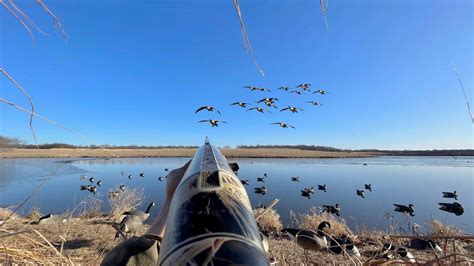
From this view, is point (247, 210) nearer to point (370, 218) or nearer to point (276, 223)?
point (276, 223)

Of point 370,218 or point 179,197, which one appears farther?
point 370,218

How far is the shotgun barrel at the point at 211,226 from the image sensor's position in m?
0.60

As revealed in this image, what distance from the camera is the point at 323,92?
941cm

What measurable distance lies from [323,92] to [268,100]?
86.8 inches

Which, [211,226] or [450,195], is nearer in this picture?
[211,226]

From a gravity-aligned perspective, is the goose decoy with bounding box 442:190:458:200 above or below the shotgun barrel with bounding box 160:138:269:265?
below

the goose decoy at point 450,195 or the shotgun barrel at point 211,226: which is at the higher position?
the shotgun barrel at point 211,226

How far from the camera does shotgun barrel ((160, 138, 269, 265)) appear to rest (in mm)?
600

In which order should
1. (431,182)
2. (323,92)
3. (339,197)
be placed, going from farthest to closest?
(431,182) → (339,197) → (323,92)

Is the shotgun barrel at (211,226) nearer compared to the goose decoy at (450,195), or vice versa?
the shotgun barrel at (211,226)

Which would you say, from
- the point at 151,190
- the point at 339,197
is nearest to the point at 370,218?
the point at 339,197

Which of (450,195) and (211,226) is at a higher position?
(211,226)

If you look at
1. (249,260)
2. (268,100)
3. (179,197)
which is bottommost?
(249,260)

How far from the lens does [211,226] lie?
65cm
